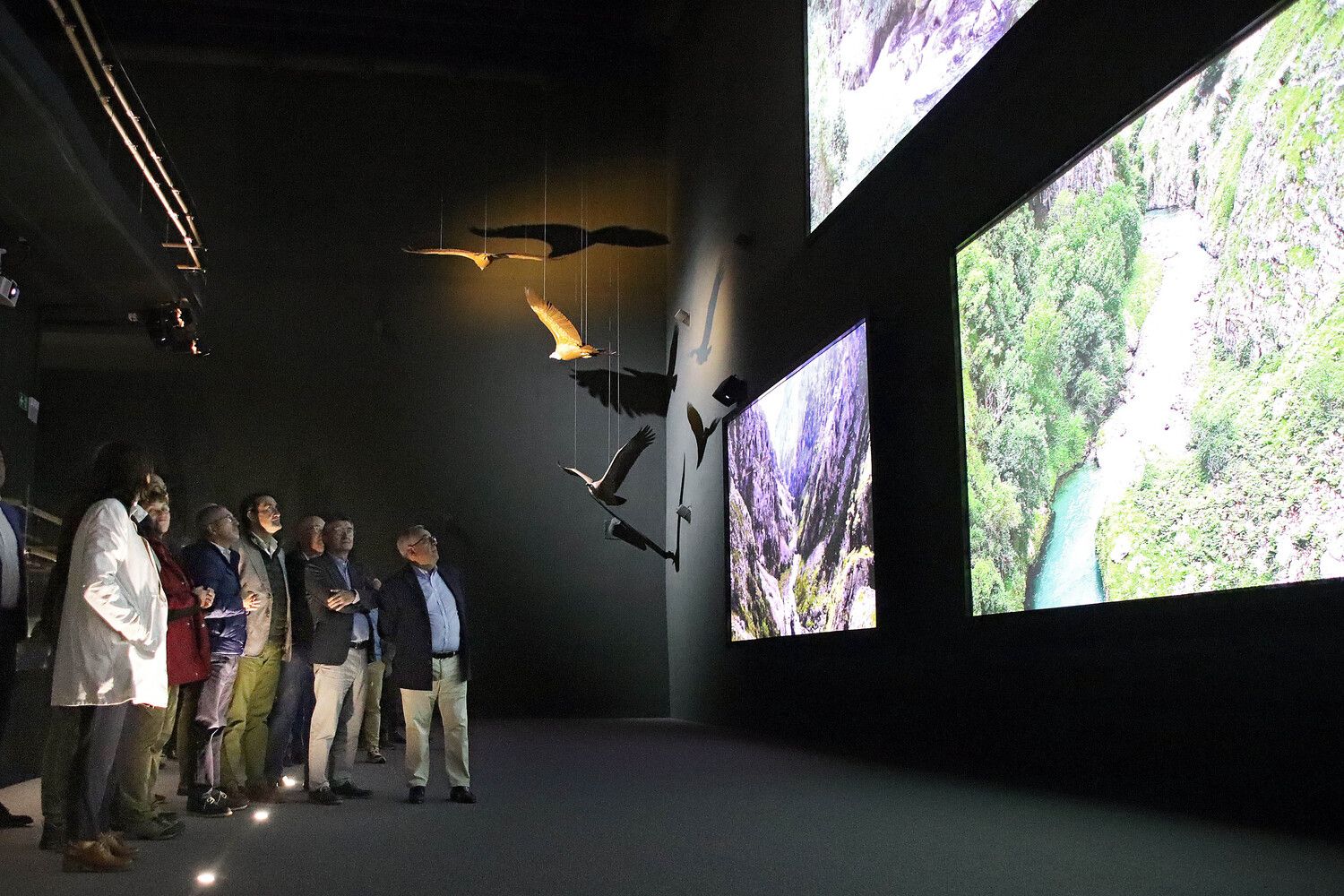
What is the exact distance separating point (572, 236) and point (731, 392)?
12.8 ft

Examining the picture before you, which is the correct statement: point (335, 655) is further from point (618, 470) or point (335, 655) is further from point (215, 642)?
point (618, 470)

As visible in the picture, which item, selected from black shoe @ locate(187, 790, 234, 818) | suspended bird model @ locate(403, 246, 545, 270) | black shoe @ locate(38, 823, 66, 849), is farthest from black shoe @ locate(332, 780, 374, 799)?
suspended bird model @ locate(403, 246, 545, 270)

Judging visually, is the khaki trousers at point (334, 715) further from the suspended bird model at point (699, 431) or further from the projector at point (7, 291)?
the suspended bird model at point (699, 431)

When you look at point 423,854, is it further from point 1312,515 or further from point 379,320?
point 379,320

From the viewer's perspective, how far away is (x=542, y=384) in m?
12.2

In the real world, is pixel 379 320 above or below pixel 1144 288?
above

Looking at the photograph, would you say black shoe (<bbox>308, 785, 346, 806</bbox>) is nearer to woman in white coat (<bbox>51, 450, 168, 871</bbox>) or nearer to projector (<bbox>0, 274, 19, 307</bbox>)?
woman in white coat (<bbox>51, 450, 168, 871</bbox>)

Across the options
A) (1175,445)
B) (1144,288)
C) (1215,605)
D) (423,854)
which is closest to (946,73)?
(1144,288)

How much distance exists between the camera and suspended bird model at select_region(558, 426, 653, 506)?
1137cm

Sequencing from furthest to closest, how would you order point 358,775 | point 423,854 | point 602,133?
point 602,133
point 358,775
point 423,854

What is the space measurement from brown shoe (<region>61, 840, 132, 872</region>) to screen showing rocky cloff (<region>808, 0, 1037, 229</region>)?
4594 millimetres

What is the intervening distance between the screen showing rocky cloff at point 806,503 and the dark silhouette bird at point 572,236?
3.82 m

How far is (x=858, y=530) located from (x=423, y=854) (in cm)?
343

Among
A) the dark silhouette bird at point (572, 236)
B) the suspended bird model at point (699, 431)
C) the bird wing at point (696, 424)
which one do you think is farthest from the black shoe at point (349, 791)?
the dark silhouette bird at point (572, 236)
